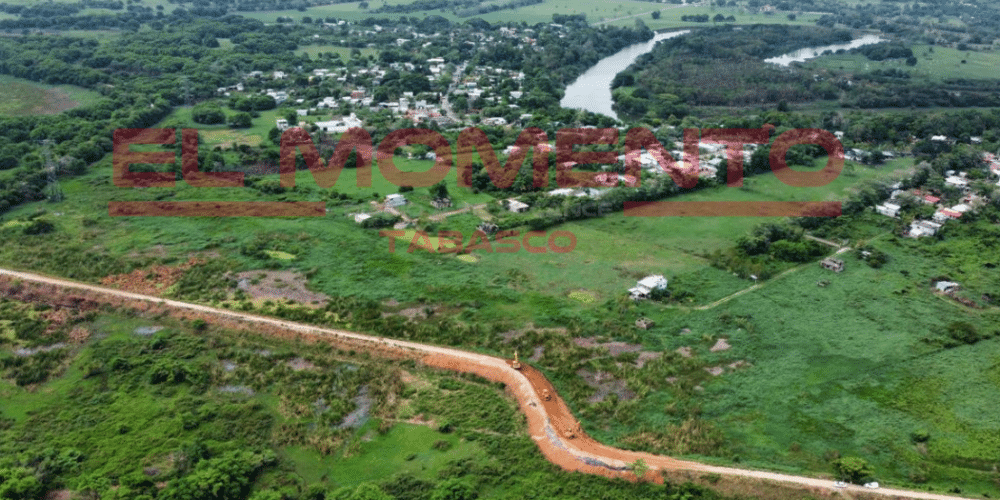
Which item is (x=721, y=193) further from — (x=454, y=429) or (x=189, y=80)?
(x=189, y=80)

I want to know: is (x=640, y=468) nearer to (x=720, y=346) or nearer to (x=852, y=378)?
(x=720, y=346)

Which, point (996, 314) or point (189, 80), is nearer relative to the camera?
point (996, 314)

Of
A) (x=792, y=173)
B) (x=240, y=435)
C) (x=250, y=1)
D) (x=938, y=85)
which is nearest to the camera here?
(x=240, y=435)

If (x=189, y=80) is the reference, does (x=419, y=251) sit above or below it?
below

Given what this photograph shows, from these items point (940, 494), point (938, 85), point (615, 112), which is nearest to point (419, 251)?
point (940, 494)

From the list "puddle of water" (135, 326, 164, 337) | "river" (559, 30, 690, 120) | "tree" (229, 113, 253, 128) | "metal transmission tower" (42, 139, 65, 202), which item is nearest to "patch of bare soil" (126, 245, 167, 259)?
"puddle of water" (135, 326, 164, 337)

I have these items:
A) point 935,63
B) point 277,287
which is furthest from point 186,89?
point 935,63

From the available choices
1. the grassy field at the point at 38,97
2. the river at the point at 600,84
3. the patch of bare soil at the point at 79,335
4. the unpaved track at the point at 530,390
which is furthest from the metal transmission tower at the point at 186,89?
the patch of bare soil at the point at 79,335
